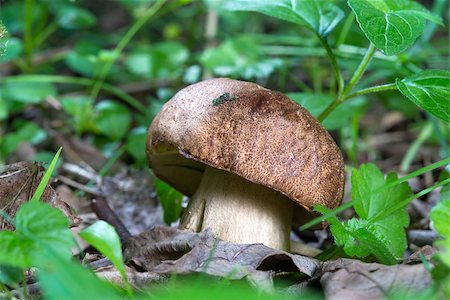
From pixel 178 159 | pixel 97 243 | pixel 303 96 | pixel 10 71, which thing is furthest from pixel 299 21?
pixel 10 71

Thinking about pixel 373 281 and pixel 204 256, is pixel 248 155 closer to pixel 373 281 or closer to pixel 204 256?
pixel 204 256

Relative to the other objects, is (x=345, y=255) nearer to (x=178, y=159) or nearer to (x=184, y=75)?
(x=178, y=159)

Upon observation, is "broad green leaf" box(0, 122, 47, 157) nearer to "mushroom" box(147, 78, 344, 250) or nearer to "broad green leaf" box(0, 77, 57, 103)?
"broad green leaf" box(0, 77, 57, 103)

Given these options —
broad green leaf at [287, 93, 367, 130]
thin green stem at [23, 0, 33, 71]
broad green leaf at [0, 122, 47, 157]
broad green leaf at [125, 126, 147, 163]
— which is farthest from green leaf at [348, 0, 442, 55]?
thin green stem at [23, 0, 33, 71]

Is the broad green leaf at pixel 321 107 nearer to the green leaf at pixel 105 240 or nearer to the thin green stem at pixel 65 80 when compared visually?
the green leaf at pixel 105 240

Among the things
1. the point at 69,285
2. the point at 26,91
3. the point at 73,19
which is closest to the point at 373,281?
the point at 69,285

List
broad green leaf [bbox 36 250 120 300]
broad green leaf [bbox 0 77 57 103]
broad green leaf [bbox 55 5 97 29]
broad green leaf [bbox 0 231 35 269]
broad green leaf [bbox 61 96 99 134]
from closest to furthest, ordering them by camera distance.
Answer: broad green leaf [bbox 36 250 120 300], broad green leaf [bbox 0 231 35 269], broad green leaf [bbox 61 96 99 134], broad green leaf [bbox 0 77 57 103], broad green leaf [bbox 55 5 97 29]
